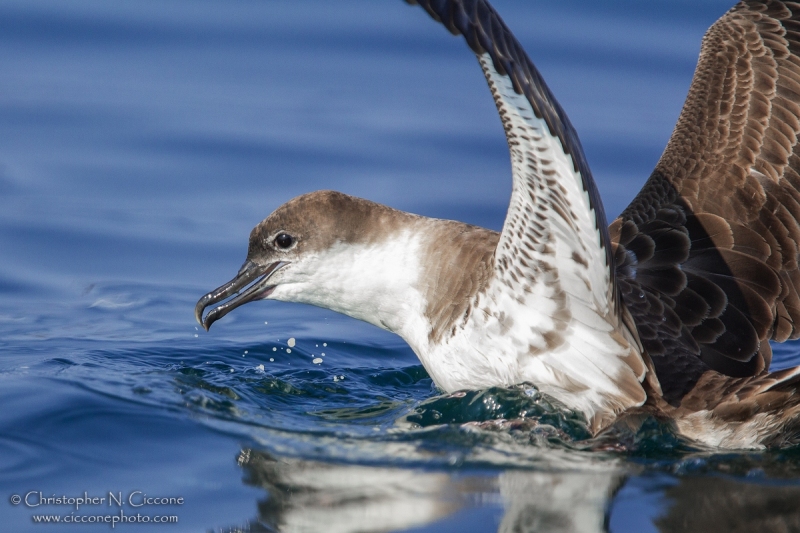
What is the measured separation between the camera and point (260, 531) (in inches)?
174

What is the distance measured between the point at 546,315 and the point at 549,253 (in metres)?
0.38

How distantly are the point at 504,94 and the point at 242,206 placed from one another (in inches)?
194

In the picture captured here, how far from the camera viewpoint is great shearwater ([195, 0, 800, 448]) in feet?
15.7

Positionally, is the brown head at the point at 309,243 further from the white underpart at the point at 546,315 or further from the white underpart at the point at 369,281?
the white underpart at the point at 546,315

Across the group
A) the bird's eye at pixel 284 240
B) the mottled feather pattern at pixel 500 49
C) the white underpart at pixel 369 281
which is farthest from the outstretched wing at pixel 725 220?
the bird's eye at pixel 284 240

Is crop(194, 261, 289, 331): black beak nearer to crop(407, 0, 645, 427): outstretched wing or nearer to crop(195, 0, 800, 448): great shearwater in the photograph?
crop(195, 0, 800, 448): great shearwater

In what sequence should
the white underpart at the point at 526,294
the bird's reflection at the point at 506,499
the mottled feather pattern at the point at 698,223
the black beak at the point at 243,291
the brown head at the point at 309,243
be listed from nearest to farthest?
1. the bird's reflection at the point at 506,499
2. the mottled feather pattern at the point at 698,223
3. the white underpart at the point at 526,294
4. the brown head at the point at 309,243
5. the black beak at the point at 243,291

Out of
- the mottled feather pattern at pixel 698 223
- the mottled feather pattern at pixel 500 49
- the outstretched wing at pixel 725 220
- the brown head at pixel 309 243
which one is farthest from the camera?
the brown head at pixel 309 243

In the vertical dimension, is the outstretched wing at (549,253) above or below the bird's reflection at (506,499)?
above

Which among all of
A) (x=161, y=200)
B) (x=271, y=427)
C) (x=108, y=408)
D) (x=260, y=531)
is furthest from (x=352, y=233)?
(x=161, y=200)

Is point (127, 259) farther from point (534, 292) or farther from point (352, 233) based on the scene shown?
point (534, 292)

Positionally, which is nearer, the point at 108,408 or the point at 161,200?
the point at 108,408

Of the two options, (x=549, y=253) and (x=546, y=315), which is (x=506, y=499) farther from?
(x=549, y=253)

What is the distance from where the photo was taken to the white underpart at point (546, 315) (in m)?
4.80
